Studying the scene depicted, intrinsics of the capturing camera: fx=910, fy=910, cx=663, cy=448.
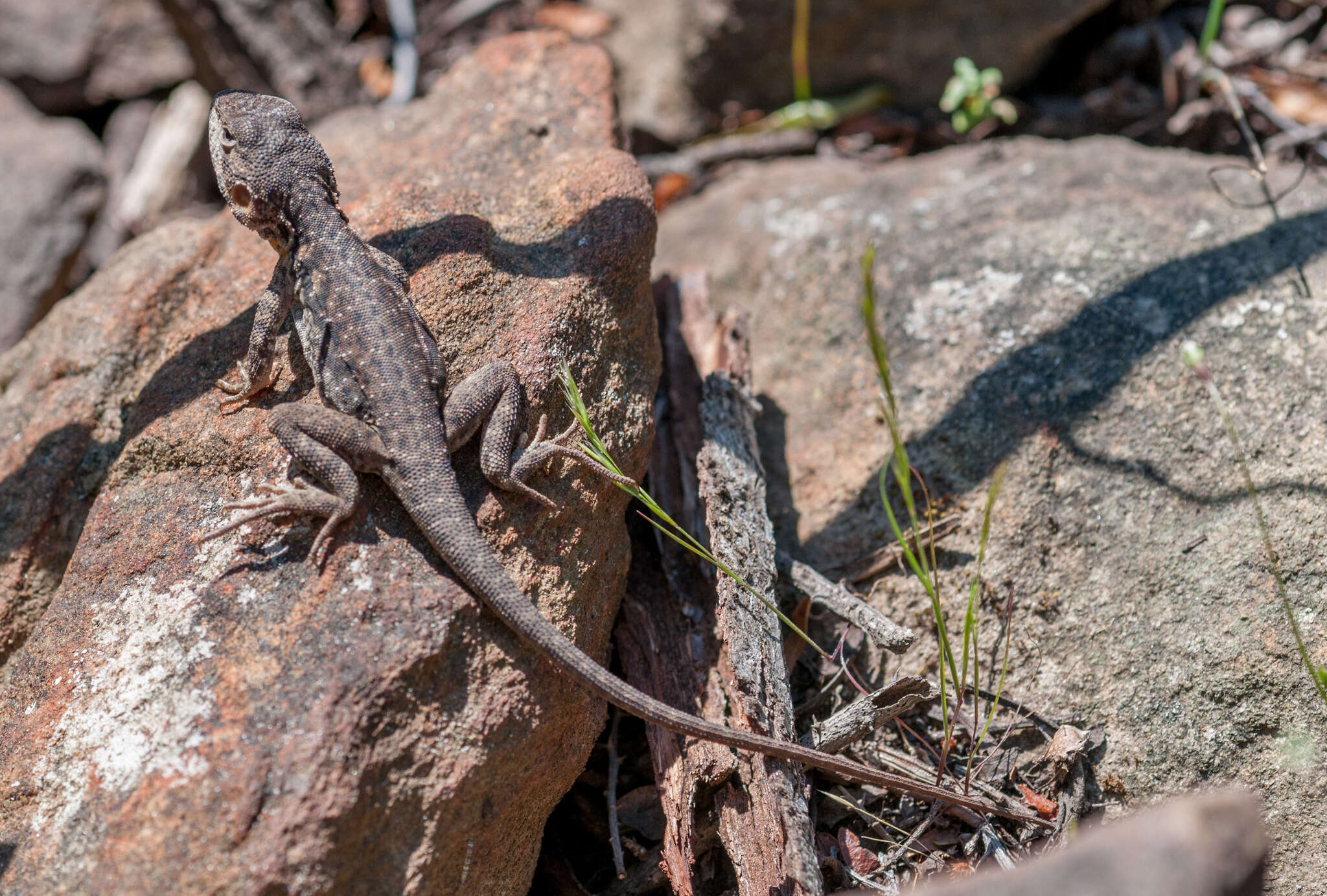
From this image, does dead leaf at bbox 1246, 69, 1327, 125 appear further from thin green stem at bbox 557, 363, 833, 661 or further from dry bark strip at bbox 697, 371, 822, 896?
thin green stem at bbox 557, 363, 833, 661

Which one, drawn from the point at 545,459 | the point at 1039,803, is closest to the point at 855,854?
the point at 1039,803

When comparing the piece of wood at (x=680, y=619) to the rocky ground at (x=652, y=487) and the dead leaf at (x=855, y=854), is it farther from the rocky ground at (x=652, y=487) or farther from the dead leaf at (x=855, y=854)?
the dead leaf at (x=855, y=854)

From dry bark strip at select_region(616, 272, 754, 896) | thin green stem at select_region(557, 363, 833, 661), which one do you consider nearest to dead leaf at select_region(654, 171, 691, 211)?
dry bark strip at select_region(616, 272, 754, 896)

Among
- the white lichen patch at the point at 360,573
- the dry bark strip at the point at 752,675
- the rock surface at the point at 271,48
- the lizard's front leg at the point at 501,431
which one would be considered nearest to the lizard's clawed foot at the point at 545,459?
the lizard's front leg at the point at 501,431

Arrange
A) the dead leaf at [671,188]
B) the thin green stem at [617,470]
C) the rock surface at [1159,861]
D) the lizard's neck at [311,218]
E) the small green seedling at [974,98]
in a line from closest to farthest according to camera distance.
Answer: the rock surface at [1159,861] → the thin green stem at [617,470] → the lizard's neck at [311,218] → the small green seedling at [974,98] → the dead leaf at [671,188]

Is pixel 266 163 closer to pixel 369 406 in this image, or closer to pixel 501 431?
pixel 369 406

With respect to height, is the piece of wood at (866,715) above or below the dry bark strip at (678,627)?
below
